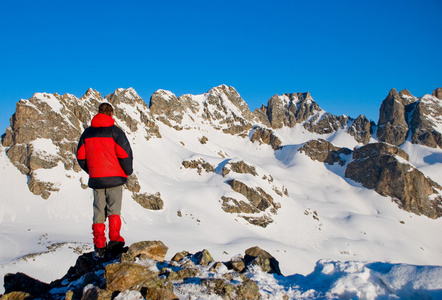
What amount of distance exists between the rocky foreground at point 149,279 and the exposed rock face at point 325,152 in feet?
412

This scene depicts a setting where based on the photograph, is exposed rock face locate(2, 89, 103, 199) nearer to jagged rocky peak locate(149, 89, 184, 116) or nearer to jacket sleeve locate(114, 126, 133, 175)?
jagged rocky peak locate(149, 89, 184, 116)

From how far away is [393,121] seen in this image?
158625 mm

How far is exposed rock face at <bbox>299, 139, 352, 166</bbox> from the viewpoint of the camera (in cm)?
12544

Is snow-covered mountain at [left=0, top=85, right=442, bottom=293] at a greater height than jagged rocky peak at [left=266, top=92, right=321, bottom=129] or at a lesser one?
lesser

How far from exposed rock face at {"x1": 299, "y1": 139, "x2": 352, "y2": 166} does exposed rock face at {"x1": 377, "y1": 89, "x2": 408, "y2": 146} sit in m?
45.3

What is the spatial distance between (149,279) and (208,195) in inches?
2524

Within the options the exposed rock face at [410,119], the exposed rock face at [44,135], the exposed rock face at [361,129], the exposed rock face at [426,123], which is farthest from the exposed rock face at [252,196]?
the exposed rock face at [426,123]

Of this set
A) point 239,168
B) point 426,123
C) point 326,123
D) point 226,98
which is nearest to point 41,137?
point 239,168

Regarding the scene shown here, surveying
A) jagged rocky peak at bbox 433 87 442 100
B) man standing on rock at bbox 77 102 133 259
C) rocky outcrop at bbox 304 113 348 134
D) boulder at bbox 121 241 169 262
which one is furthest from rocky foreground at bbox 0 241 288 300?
jagged rocky peak at bbox 433 87 442 100

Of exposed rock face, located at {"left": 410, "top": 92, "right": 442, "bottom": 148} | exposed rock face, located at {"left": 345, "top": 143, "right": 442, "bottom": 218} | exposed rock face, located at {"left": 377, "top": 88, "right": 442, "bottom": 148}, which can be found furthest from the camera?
exposed rock face, located at {"left": 377, "top": 88, "right": 442, "bottom": 148}

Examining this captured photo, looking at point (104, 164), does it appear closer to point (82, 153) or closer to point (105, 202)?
point (82, 153)

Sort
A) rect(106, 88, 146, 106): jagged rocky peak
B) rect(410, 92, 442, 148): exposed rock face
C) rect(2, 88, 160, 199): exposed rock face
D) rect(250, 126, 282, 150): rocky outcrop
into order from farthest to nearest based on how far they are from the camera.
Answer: rect(250, 126, 282, 150): rocky outcrop < rect(410, 92, 442, 148): exposed rock face < rect(106, 88, 146, 106): jagged rocky peak < rect(2, 88, 160, 199): exposed rock face

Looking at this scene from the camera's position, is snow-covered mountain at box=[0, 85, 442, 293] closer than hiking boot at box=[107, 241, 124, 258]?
No

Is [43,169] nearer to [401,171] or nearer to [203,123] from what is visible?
[203,123]
